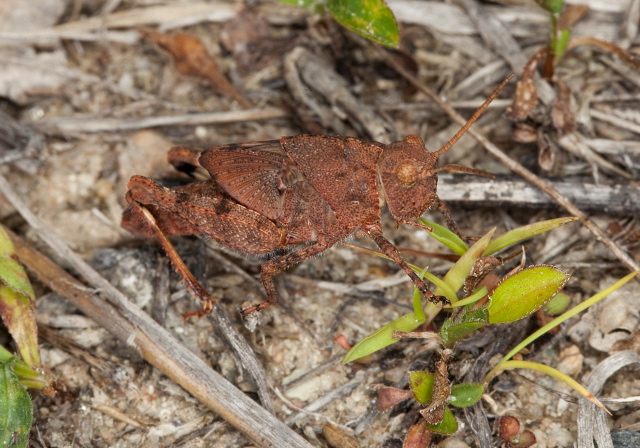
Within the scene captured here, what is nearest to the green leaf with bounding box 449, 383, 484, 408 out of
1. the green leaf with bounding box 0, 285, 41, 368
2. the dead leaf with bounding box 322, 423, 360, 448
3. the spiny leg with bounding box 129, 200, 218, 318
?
the dead leaf with bounding box 322, 423, 360, 448

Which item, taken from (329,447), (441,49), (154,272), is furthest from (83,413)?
(441,49)

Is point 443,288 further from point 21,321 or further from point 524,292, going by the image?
point 21,321

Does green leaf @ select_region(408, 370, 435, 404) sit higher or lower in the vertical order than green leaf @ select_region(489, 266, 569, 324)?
lower

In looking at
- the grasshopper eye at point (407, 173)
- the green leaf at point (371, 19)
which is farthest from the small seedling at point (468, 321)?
the green leaf at point (371, 19)

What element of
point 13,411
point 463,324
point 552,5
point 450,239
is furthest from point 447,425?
point 552,5

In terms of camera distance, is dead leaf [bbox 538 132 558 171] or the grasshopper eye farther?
dead leaf [bbox 538 132 558 171]

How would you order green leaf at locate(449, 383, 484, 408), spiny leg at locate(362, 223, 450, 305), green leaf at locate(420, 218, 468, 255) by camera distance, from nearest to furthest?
green leaf at locate(449, 383, 484, 408) < spiny leg at locate(362, 223, 450, 305) < green leaf at locate(420, 218, 468, 255)

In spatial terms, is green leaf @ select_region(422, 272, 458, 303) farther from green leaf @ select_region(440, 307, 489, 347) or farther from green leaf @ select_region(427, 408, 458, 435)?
green leaf @ select_region(427, 408, 458, 435)

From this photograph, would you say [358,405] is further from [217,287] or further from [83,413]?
[83,413]
